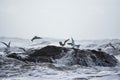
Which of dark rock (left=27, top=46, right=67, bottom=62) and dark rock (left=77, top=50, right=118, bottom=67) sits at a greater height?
dark rock (left=27, top=46, right=67, bottom=62)

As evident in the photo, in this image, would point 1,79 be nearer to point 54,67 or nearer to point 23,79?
point 23,79

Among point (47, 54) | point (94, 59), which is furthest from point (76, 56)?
point (47, 54)

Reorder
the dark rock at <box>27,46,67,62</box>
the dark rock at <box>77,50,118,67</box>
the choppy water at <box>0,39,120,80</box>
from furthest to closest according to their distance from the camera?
the dark rock at <box>27,46,67,62</box>
the dark rock at <box>77,50,118,67</box>
the choppy water at <box>0,39,120,80</box>

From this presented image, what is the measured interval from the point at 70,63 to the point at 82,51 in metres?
1.38

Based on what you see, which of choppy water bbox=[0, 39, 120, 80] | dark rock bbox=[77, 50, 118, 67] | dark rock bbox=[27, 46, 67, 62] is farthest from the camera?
dark rock bbox=[27, 46, 67, 62]

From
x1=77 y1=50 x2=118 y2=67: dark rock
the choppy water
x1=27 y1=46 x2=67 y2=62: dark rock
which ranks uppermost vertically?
x1=27 y1=46 x2=67 y2=62: dark rock

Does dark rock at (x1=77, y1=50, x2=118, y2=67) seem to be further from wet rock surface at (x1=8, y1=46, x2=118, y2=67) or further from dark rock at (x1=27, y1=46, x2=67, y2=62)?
dark rock at (x1=27, y1=46, x2=67, y2=62)

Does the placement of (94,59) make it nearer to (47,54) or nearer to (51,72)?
(47,54)

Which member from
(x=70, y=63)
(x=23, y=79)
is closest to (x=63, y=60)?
(x=70, y=63)

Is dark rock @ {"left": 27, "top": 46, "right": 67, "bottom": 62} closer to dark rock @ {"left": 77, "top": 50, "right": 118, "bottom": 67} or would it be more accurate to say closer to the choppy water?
the choppy water

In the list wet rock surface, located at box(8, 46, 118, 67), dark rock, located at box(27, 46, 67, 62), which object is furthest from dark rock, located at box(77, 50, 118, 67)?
dark rock, located at box(27, 46, 67, 62)

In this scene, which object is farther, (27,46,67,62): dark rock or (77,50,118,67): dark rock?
(27,46,67,62): dark rock

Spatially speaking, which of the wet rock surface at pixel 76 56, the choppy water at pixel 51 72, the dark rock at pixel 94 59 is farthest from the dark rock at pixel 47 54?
the dark rock at pixel 94 59

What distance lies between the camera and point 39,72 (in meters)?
12.5
